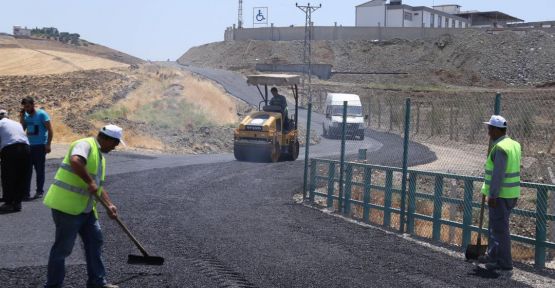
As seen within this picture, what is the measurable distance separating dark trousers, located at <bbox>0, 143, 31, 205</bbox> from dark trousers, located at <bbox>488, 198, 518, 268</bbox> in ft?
23.5

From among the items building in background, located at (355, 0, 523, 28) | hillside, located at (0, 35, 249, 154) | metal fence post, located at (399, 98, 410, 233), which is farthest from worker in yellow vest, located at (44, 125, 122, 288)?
building in background, located at (355, 0, 523, 28)

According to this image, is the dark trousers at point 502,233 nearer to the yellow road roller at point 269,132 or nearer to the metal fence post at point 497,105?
the metal fence post at point 497,105

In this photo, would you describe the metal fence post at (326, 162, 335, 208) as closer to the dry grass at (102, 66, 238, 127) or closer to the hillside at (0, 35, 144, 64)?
the dry grass at (102, 66, 238, 127)

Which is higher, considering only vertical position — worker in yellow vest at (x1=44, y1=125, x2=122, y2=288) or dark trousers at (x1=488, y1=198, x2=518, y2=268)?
worker in yellow vest at (x1=44, y1=125, x2=122, y2=288)

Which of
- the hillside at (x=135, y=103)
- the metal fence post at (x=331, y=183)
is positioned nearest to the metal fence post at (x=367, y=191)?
the metal fence post at (x=331, y=183)

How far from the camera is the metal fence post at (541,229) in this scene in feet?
29.5

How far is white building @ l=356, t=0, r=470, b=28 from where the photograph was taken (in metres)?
95.8

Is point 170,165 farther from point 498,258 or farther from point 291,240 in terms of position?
point 498,258

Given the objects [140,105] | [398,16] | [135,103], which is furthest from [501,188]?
[398,16]

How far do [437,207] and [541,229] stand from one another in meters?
1.90

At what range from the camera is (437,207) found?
35.1 feet

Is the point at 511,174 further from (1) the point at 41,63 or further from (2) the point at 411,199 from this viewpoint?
(1) the point at 41,63

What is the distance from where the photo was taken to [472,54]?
7894 cm

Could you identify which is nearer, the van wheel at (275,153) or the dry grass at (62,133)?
the van wheel at (275,153)
